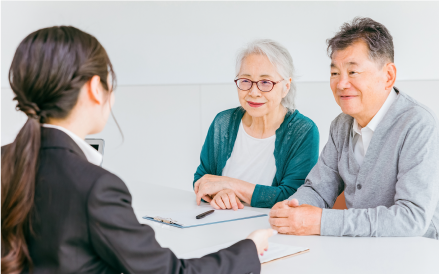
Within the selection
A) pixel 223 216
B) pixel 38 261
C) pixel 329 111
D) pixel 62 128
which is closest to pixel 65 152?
pixel 62 128

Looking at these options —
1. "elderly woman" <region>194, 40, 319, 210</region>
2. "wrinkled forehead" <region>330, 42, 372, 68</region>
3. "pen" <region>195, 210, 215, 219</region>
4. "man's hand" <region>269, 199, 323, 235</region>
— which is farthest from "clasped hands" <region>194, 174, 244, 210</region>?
"wrinkled forehead" <region>330, 42, 372, 68</region>

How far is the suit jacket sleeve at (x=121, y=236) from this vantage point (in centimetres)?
72

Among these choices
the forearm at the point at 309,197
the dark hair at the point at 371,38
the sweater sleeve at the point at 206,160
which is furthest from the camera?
the sweater sleeve at the point at 206,160

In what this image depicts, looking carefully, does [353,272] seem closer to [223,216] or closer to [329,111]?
[223,216]

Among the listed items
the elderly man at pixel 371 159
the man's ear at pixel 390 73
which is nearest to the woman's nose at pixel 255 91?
the elderly man at pixel 371 159

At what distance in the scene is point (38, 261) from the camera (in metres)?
0.75

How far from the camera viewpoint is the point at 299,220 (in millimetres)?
1283

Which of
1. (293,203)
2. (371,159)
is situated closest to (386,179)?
(371,159)

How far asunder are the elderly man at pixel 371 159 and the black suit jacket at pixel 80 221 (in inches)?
25.9

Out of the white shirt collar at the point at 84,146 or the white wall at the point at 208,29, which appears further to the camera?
the white wall at the point at 208,29

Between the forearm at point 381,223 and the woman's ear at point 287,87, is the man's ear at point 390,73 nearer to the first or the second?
the forearm at point 381,223

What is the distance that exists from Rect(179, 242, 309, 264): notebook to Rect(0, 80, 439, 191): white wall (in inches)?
88.1

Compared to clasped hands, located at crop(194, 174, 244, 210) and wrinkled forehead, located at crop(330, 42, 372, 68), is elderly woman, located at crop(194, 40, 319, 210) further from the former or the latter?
wrinkled forehead, located at crop(330, 42, 372, 68)

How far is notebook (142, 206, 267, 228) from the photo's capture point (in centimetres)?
143
